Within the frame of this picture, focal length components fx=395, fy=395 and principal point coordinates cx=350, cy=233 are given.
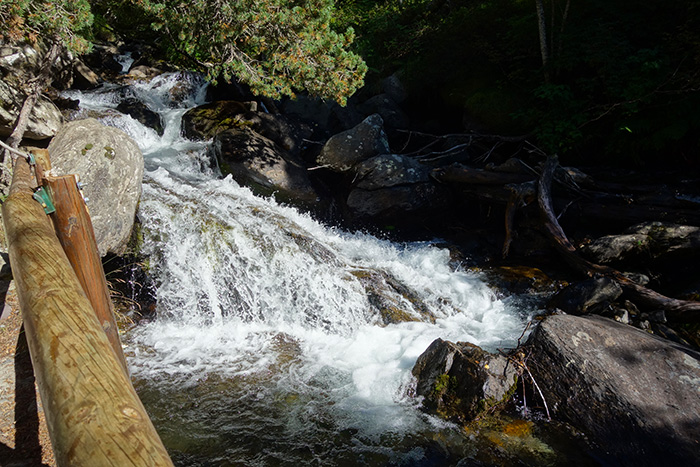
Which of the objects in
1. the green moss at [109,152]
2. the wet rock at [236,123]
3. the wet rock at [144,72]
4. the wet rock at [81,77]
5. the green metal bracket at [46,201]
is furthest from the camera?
the wet rock at [144,72]

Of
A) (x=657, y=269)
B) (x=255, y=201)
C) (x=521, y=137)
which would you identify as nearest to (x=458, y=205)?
(x=521, y=137)

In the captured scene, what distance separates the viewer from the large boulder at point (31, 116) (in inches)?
266

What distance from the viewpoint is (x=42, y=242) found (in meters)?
2.37

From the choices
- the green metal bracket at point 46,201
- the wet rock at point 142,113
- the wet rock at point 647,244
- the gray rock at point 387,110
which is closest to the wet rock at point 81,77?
the wet rock at point 142,113

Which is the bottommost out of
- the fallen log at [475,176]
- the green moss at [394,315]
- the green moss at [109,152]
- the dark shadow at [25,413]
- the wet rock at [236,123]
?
the green moss at [394,315]

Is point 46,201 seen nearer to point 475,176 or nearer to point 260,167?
point 260,167

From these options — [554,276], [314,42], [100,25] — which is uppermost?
[100,25]

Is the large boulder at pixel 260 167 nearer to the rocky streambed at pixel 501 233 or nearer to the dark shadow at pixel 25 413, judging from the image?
the rocky streambed at pixel 501 233

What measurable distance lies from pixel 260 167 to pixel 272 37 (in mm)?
3002

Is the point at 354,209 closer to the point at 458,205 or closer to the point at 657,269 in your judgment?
the point at 458,205

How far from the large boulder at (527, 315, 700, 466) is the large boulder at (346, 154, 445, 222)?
530 cm

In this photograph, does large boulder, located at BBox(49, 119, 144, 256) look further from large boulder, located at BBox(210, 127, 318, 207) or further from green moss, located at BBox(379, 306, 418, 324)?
green moss, located at BBox(379, 306, 418, 324)

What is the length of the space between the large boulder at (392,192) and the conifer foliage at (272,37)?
7.05 ft

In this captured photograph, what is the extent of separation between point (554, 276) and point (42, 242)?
7.73m
